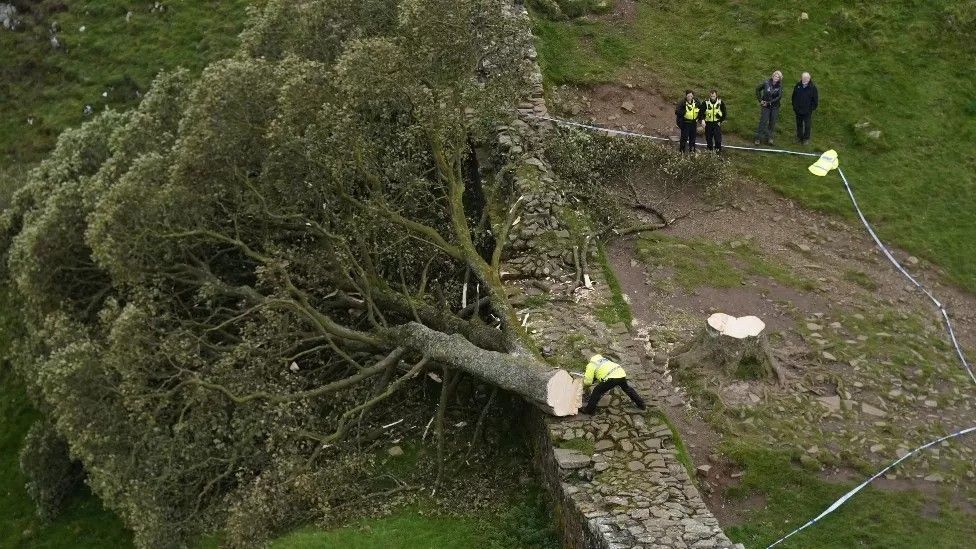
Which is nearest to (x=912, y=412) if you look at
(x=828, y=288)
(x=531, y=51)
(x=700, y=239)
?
(x=828, y=288)

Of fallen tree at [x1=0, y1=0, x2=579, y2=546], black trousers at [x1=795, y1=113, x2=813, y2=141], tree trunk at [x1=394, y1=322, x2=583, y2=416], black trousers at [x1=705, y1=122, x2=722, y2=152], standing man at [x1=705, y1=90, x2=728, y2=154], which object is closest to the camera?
tree trunk at [x1=394, y1=322, x2=583, y2=416]

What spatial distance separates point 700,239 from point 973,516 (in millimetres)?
9483

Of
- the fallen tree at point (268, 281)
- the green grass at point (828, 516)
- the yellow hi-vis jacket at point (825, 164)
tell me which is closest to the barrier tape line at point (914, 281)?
the yellow hi-vis jacket at point (825, 164)

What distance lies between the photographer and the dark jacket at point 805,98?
2633 centimetres

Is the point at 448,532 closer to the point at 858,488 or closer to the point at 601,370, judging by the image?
the point at 601,370

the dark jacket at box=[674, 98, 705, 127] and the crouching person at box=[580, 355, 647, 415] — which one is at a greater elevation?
the dark jacket at box=[674, 98, 705, 127]

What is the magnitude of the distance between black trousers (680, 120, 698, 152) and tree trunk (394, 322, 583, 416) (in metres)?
10.4

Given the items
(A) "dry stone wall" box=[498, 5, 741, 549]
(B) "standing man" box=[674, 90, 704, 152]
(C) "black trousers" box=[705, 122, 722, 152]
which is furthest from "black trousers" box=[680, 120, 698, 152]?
(A) "dry stone wall" box=[498, 5, 741, 549]

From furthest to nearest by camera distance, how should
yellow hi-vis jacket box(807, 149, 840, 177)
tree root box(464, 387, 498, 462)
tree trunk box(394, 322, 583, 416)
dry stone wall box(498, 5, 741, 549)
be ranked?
yellow hi-vis jacket box(807, 149, 840, 177) → tree root box(464, 387, 498, 462) → tree trunk box(394, 322, 583, 416) → dry stone wall box(498, 5, 741, 549)

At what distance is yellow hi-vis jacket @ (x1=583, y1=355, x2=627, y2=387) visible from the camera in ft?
56.7

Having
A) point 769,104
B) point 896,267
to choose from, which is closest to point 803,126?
point 769,104

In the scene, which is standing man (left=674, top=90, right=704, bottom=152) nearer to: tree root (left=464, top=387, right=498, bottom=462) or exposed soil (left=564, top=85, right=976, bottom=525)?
exposed soil (left=564, top=85, right=976, bottom=525)

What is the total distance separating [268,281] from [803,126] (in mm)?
15336

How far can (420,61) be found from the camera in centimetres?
2183
